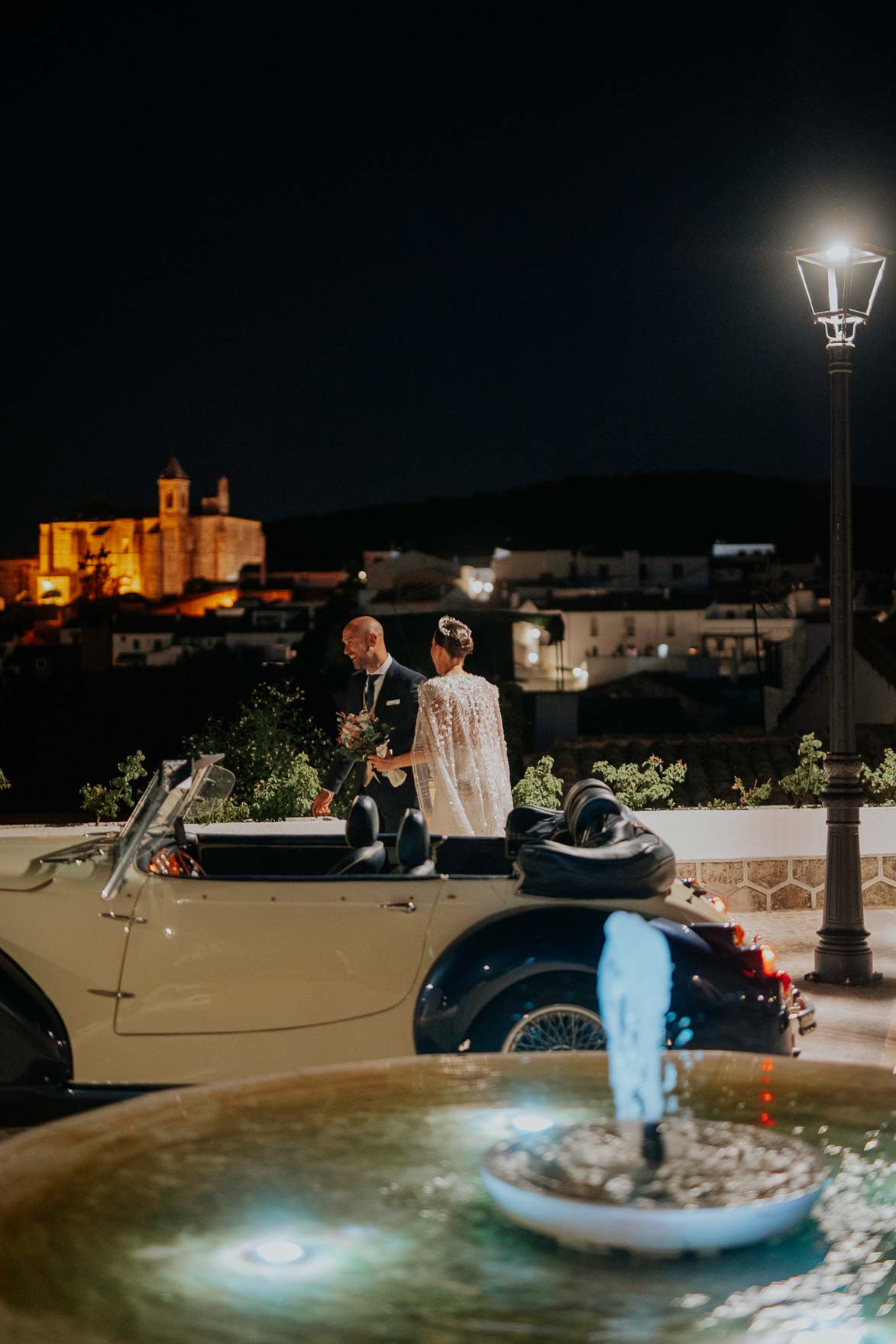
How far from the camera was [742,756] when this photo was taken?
22.5 meters

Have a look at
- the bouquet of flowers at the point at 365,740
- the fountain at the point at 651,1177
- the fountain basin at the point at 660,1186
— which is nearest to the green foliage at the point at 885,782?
the bouquet of flowers at the point at 365,740

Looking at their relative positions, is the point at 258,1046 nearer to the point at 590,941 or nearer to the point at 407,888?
the point at 407,888

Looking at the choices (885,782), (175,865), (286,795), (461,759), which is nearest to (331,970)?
(175,865)

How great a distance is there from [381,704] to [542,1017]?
308 cm

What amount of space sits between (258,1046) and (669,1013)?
132cm

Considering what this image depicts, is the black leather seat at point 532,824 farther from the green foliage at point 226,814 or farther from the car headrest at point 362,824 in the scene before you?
the green foliage at point 226,814

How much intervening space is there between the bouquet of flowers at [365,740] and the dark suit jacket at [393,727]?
45mm

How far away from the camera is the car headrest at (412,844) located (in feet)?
17.5

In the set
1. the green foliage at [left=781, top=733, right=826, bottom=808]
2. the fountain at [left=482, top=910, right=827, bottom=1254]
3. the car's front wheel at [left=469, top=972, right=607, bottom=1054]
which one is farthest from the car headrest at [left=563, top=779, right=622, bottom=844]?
the green foliage at [left=781, top=733, right=826, bottom=808]

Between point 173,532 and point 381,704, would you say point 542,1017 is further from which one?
point 173,532

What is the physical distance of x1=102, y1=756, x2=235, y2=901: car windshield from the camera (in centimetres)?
518

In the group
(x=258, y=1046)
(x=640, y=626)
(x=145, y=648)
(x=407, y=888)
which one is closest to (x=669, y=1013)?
(x=407, y=888)

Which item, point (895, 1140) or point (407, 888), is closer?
point (895, 1140)

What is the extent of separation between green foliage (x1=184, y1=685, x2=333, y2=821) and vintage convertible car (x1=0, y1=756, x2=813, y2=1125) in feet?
19.6
